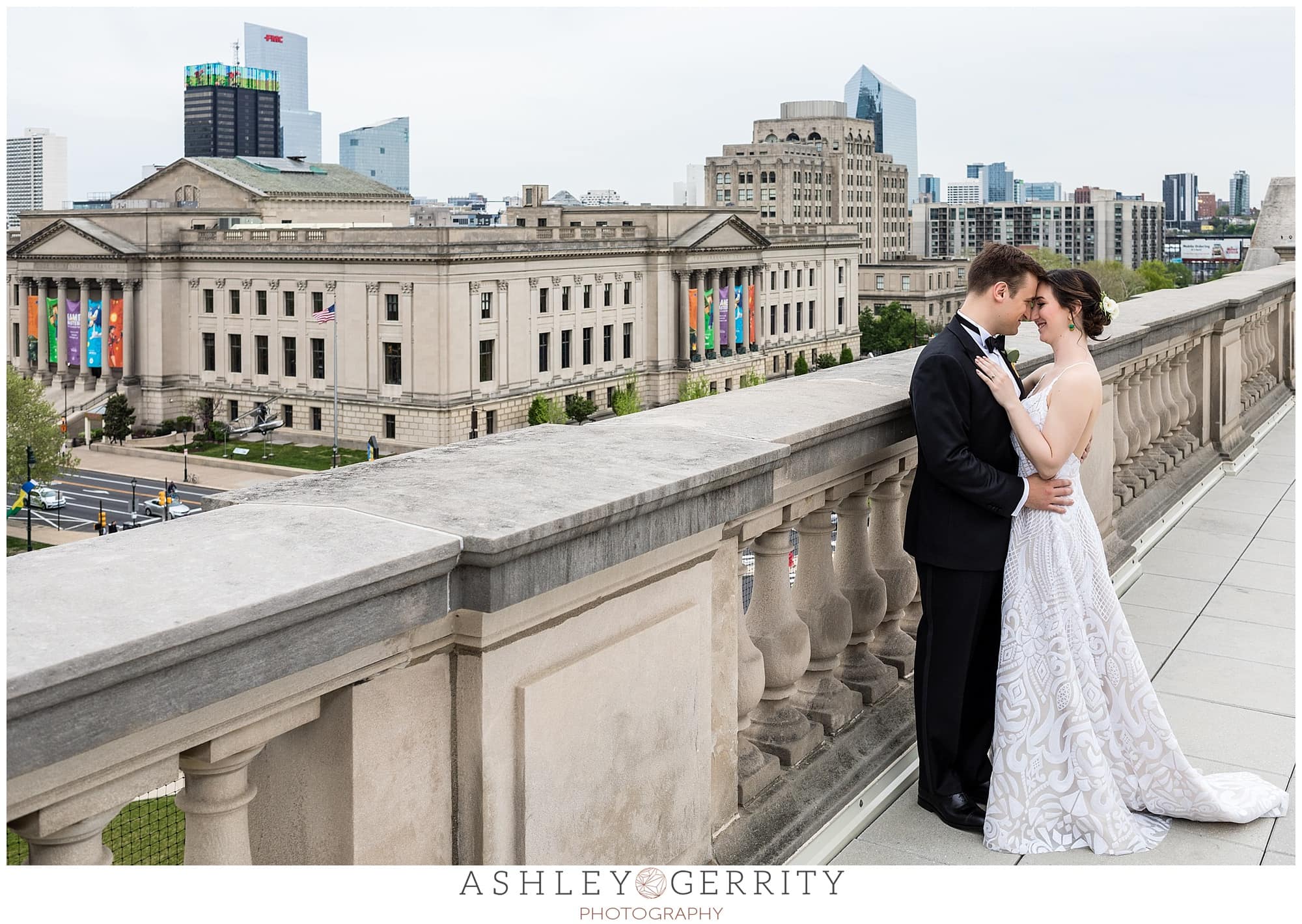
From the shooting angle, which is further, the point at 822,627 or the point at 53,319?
the point at 53,319

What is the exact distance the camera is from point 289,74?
187 m

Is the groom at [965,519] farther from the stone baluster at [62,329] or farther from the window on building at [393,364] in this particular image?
the stone baluster at [62,329]

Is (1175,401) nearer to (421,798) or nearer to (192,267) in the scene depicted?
(421,798)

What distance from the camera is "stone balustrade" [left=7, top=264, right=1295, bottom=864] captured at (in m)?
1.83

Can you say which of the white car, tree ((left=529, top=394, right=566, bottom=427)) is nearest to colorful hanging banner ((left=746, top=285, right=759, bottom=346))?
tree ((left=529, top=394, right=566, bottom=427))

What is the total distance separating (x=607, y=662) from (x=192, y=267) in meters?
79.4

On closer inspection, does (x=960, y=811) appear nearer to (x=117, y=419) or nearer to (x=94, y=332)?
(x=117, y=419)

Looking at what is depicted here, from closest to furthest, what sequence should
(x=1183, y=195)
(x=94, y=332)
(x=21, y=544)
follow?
(x=21, y=544) < (x=94, y=332) < (x=1183, y=195)

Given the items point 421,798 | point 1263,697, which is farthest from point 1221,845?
point 421,798

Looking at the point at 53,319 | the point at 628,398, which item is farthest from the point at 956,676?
the point at 53,319

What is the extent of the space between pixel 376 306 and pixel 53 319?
2373cm

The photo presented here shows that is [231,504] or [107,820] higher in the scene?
[231,504]

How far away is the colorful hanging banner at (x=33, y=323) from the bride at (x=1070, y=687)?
85227 millimetres

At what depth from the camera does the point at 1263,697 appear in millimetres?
5047
